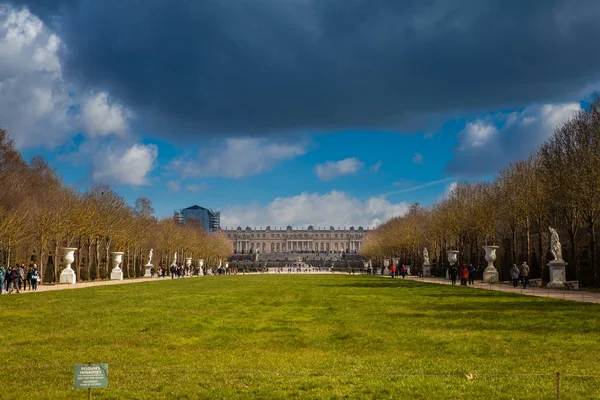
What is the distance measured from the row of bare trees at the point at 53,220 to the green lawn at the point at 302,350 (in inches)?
1207

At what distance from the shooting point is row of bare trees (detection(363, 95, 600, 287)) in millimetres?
42844

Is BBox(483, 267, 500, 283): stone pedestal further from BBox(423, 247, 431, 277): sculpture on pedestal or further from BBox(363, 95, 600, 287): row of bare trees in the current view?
BBox(423, 247, 431, 277): sculpture on pedestal

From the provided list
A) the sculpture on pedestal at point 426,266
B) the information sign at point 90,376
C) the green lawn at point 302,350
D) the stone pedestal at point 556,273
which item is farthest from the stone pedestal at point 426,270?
the information sign at point 90,376

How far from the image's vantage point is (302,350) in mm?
15438

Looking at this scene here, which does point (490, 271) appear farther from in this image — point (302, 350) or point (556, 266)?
point (302, 350)

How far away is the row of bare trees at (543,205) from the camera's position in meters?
42.8

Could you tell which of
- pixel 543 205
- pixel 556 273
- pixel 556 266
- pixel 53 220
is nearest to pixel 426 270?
pixel 543 205

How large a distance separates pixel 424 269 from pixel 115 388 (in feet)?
235

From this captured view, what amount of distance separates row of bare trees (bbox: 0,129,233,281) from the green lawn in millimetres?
30668

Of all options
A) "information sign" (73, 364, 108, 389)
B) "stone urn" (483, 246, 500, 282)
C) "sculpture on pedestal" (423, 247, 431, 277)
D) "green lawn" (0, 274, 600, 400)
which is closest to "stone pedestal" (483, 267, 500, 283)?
"stone urn" (483, 246, 500, 282)

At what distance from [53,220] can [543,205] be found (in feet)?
141

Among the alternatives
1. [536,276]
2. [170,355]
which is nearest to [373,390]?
[170,355]

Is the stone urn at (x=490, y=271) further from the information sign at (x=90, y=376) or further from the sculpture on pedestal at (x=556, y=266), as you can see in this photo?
the information sign at (x=90, y=376)

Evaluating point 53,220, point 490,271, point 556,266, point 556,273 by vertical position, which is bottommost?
point 490,271
